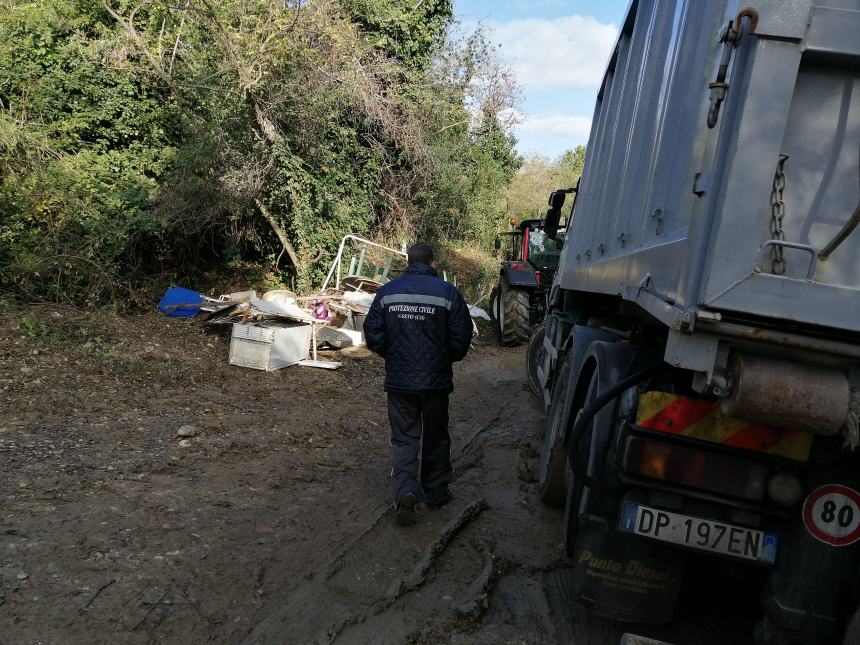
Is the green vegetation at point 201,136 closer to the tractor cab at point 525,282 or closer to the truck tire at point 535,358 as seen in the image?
the tractor cab at point 525,282

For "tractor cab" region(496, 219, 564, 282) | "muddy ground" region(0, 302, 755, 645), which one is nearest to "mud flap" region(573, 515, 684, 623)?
"muddy ground" region(0, 302, 755, 645)

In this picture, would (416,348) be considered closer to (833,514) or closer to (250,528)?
(250,528)

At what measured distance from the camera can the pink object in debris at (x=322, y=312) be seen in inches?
384

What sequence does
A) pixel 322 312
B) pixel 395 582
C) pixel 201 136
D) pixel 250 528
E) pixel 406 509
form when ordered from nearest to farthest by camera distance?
pixel 395 582 < pixel 250 528 < pixel 406 509 < pixel 322 312 < pixel 201 136

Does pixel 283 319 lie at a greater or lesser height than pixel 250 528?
greater

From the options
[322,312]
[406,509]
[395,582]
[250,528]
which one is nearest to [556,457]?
[406,509]

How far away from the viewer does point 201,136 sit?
1150 cm

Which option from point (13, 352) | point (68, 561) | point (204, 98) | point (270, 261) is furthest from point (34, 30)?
point (68, 561)

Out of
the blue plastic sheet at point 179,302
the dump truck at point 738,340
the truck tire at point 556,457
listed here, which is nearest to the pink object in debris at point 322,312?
the blue plastic sheet at point 179,302

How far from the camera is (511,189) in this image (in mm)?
26109

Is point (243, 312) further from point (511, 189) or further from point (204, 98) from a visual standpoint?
point (511, 189)

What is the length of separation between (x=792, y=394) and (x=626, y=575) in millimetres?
1212

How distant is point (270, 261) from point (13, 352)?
22.4 ft

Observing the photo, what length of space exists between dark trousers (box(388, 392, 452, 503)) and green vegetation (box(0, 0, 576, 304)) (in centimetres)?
677
